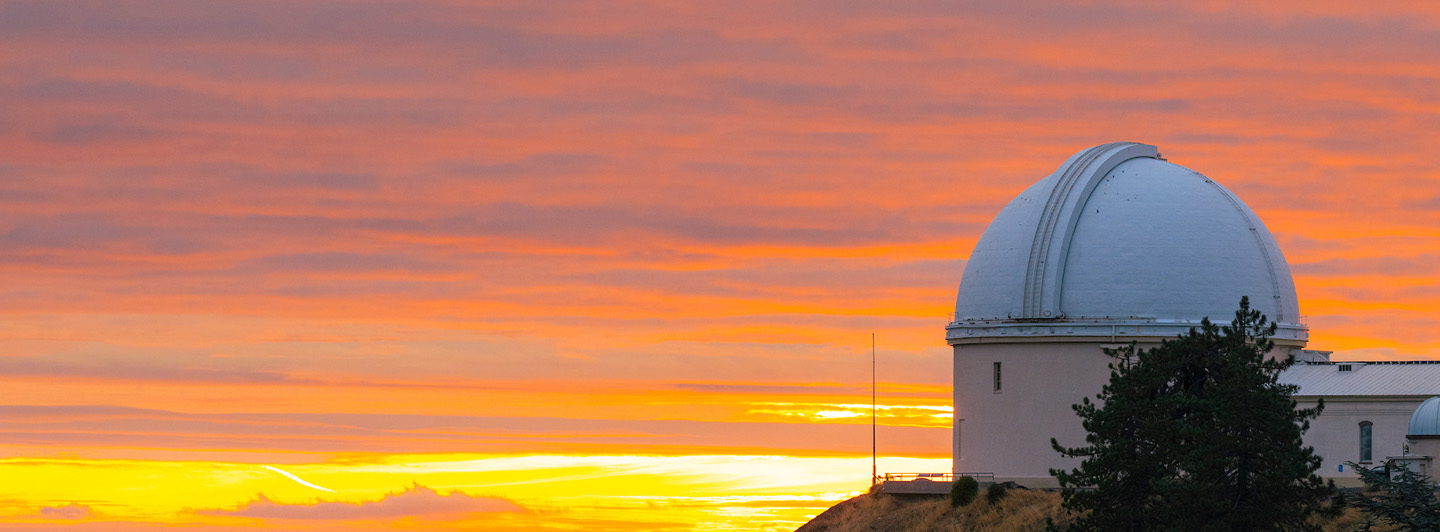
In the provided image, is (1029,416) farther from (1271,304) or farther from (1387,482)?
(1387,482)

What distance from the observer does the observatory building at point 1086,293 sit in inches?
1807

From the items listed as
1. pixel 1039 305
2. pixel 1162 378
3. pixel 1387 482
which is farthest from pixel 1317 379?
pixel 1387 482

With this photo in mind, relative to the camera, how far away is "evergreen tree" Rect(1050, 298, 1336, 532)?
28859 millimetres

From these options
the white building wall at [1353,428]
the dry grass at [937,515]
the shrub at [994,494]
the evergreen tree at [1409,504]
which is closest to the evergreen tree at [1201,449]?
the evergreen tree at [1409,504]

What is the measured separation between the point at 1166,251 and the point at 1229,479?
1780 cm

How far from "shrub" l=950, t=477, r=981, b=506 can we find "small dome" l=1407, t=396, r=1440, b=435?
38.2 feet

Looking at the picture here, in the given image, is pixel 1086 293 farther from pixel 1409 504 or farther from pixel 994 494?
pixel 1409 504

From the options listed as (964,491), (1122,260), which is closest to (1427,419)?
(1122,260)

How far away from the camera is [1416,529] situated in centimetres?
2638

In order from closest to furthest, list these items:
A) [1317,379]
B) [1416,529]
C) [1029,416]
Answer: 1. [1416,529]
2. [1317,379]
3. [1029,416]

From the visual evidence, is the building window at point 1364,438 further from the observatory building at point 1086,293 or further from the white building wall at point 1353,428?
the observatory building at point 1086,293

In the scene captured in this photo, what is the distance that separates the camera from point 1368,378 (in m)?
43.2

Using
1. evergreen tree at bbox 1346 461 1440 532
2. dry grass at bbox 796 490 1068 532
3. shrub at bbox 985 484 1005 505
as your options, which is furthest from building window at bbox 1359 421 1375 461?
evergreen tree at bbox 1346 461 1440 532

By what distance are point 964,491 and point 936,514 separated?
37.8 inches
